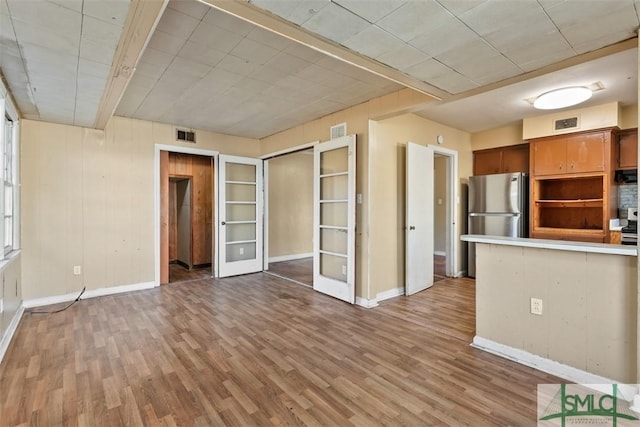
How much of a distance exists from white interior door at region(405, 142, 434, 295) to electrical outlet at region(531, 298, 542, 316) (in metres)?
1.86

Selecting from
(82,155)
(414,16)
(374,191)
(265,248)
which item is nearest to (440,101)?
(374,191)

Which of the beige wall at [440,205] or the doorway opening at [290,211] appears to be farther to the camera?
the beige wall at [440,205]

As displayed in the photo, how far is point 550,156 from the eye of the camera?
4.48 meters

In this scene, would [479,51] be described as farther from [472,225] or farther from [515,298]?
[472,225]

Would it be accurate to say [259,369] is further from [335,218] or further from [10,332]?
[10,332]

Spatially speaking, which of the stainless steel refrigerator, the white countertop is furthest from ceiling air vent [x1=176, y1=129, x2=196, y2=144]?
the stainless steel refrigerator

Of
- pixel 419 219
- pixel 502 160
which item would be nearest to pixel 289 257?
pixel 419 219

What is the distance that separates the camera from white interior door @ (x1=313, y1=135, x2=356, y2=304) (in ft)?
12.9

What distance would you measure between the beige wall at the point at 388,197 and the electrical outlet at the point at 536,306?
1.79 meters

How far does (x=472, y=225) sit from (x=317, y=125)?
10.3 ft

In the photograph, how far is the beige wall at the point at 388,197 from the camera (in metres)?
3.93

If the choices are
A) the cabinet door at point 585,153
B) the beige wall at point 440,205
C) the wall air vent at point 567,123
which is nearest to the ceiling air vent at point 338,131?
the wall air vent at point 567,123

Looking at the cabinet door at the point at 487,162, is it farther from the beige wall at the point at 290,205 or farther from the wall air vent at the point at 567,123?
the beige wall at the point at 290,205

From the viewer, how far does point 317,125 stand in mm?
4609
